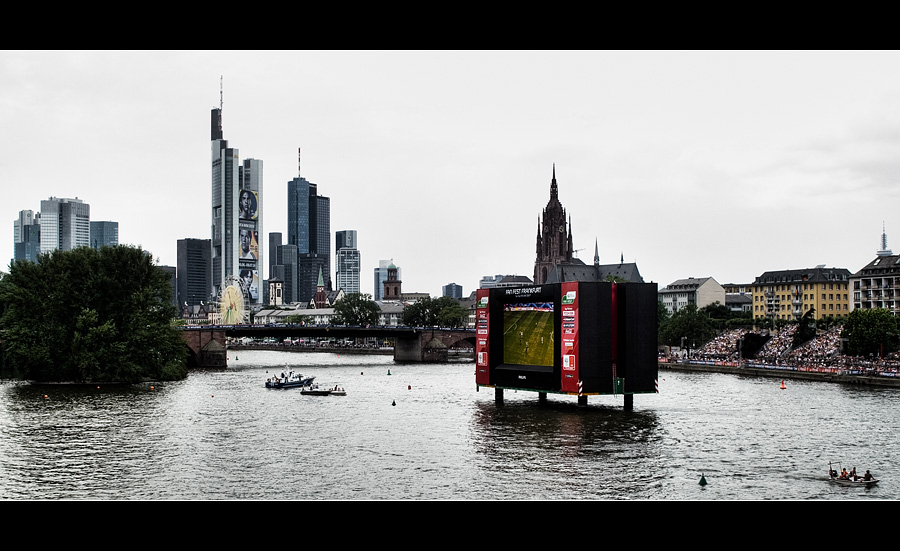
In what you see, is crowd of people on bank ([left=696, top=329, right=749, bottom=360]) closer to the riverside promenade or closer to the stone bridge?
the riverside promenade

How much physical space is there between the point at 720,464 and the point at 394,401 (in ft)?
127

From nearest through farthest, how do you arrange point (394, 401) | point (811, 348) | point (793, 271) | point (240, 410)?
point (240, 410) < point (394, 401) < point (811, 348) < point (793, 271)

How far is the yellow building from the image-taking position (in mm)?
178875

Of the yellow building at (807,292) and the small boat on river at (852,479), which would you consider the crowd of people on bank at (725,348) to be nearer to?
the yellow building at (807,292)

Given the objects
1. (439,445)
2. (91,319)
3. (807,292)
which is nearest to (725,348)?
(807,292)

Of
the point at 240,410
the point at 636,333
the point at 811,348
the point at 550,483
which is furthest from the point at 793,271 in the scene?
the point at 550,483

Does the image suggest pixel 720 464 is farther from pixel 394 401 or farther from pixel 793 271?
pixel 793 271

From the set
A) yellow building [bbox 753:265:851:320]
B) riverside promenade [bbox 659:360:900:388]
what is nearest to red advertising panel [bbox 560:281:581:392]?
riverside promenade [bbox 659:360:900:388]

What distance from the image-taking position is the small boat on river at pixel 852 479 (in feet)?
126

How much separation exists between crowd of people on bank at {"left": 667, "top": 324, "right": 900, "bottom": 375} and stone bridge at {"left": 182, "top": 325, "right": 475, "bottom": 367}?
44.1 m

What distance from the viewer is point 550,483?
127 feet

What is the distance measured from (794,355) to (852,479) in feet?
288

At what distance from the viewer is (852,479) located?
38.8m
